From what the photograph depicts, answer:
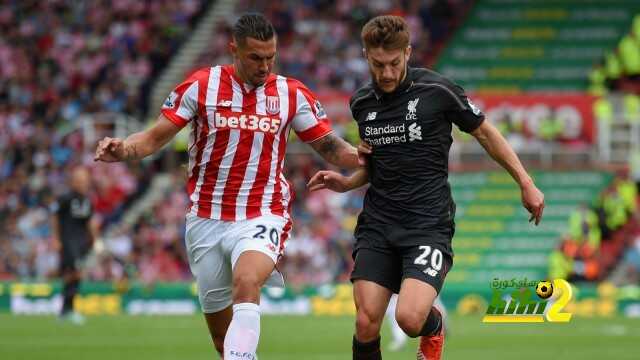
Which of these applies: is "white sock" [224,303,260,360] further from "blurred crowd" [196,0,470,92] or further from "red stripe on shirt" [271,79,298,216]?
"blurred crowd" [196,0,470,92]

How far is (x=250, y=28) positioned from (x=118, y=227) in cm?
1749

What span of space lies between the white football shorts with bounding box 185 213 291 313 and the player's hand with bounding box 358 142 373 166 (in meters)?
0.62

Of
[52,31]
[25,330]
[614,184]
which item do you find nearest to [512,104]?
[614,184]

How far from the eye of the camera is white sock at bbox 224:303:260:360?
7.81 meters

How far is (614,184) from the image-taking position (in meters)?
26.6

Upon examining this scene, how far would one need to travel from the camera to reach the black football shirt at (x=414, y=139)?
8.16 metres

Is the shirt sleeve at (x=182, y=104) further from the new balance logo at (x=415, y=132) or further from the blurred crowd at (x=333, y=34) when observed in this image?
the blurred crowd at (x=333, y=34)

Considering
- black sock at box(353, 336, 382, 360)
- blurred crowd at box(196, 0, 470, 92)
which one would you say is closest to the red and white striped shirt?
black sock at box(353, 336, 382, 360)

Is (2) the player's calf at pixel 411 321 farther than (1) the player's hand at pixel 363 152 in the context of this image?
No

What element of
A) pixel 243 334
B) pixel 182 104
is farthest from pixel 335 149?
pixel 243 334

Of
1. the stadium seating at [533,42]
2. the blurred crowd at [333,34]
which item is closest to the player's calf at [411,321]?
the blurred crowd at [333,34]

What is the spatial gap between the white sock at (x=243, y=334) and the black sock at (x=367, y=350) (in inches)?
24.9

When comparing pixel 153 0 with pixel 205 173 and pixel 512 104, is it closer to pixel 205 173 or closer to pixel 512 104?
pixel 512 104

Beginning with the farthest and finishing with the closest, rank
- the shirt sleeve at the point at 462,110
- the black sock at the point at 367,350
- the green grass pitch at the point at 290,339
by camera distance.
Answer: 1. the green grass pitch at the point at 290,339
2. the shirt sleeve at the point at 462,110
3. the black sock at the point at 367,350
